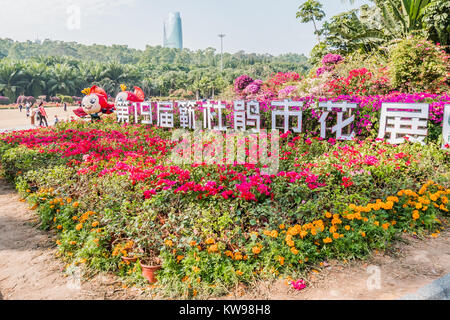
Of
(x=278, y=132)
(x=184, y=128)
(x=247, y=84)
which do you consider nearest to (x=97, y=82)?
(x=247, y=84)

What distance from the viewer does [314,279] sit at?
109 inches

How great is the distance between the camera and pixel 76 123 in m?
10.4

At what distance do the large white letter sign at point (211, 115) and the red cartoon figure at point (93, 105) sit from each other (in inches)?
215

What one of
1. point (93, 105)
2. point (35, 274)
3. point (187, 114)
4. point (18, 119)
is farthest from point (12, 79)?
point (35, 274)

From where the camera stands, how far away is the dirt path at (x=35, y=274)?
2848 millimetres

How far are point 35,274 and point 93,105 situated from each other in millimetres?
9728

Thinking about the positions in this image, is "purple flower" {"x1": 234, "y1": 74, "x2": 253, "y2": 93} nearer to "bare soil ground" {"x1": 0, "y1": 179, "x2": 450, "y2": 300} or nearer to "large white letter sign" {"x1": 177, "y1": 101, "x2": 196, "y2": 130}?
"large white letter sign" {"x1": 177, "y1": 101, "x2": 196, "y2": 130}

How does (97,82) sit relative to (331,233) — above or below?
above

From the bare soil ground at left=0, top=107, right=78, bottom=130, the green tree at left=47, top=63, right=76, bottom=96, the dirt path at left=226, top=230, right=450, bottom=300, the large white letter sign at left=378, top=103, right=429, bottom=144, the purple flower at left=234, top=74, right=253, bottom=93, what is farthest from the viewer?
the green tree at left=47, top=63, right=76, bottom=96

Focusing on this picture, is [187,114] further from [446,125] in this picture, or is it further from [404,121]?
[446,125]

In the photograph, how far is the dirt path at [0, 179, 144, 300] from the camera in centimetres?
285

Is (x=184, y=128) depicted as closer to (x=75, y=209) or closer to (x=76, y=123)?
(x=76, y=123)

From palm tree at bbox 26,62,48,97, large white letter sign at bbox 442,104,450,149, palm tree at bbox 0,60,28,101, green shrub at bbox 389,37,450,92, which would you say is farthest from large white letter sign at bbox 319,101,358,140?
palm tree at bbox 26,62,48,97

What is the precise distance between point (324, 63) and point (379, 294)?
11.5 metres
